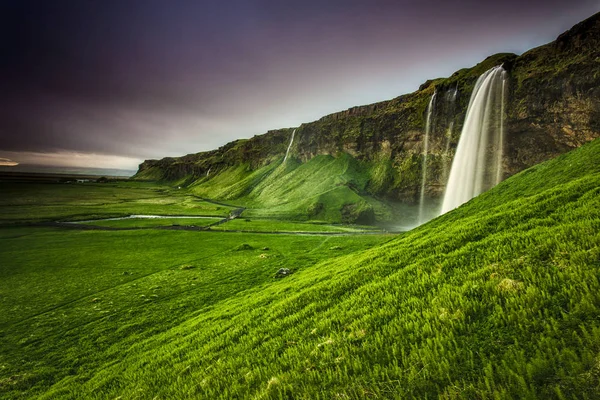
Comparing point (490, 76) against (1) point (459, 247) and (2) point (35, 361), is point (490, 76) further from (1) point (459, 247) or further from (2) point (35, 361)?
(2) point (35, 361)

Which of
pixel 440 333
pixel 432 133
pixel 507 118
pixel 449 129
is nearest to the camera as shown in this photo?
pixel 440 333

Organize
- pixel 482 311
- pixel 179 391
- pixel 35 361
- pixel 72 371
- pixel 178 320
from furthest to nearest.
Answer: pixel 178 320 → pixel 35 361 → pixel 72 371 → pixel 179 391 → pixel 482 311

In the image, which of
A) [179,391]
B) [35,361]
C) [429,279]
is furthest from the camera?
[35,361]

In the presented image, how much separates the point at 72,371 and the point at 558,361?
2118cm

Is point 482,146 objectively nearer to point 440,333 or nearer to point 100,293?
point 440,333

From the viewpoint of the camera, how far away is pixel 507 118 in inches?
3371

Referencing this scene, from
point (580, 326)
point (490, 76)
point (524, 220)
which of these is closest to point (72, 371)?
point (580, 326)

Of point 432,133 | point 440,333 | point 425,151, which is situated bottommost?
point 440,333

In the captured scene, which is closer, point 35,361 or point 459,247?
point 459,247

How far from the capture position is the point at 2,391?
12875mm

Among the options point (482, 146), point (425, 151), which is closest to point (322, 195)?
point (425, 151)

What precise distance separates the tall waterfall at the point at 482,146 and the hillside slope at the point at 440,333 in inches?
3592

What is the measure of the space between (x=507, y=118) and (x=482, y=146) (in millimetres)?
10905

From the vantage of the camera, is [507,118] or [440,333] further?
[507,118]
